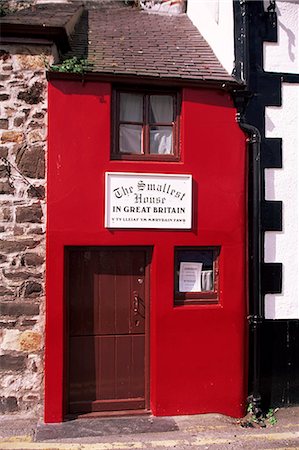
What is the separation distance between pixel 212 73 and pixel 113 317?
3457 mm

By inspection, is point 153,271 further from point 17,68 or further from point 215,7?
point 215,7

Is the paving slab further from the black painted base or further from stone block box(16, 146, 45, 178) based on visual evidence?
stone block box(16, 146, 45, 178)

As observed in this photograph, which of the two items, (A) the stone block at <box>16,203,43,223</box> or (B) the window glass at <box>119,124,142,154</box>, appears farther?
(B) the window glass at <box>119,124,142,154</box>

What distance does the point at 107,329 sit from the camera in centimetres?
616

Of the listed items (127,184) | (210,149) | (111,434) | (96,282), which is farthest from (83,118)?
(111,434)

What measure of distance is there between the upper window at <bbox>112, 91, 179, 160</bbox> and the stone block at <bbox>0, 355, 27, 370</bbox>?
111 inches

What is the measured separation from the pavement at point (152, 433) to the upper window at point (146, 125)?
3.32 m

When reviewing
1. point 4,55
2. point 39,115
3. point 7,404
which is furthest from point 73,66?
point 7,404

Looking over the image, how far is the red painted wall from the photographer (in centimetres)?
595

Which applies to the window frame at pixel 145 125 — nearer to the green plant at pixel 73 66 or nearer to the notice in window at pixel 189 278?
the green plant at pixel 73 66

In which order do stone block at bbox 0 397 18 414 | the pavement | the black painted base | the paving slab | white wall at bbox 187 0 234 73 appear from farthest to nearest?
white wall at bbox 187 0 234 73
the black painted base
stone block at bbox 0 397 18 414
the paving slab
the pavement

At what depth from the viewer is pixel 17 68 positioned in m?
6.03

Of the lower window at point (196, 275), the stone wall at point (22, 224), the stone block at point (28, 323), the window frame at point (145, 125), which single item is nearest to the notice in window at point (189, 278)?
the lower window at point (196, 275)

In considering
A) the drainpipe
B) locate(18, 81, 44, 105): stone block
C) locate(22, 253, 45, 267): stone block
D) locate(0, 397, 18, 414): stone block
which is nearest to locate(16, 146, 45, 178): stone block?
locate(18, 81, 44, 105): stone block
